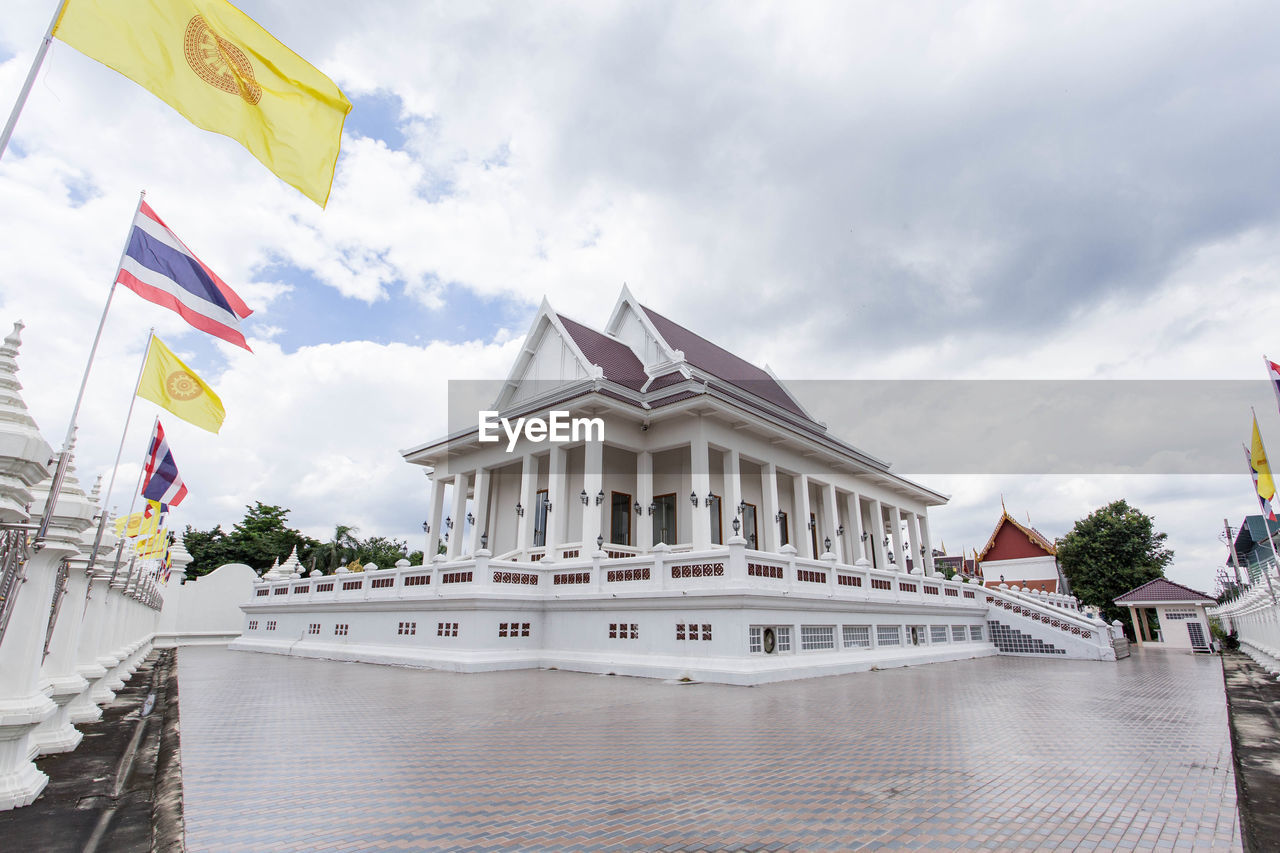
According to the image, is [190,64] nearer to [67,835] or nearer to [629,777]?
[67,835]

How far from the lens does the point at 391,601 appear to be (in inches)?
588

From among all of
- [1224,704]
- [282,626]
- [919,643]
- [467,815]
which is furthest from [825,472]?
[467,815]

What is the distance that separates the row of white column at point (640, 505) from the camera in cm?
1636

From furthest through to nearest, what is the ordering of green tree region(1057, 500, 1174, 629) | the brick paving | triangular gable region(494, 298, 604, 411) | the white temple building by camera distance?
green tree region(1057, 500, 1174, 629) → triangular gable region(494, 298, 604, 411) → the white temple building → the brick paving

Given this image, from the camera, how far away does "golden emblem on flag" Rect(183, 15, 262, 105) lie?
17.6 ft

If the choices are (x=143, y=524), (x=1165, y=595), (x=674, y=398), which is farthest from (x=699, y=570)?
(x=1165, y=595)

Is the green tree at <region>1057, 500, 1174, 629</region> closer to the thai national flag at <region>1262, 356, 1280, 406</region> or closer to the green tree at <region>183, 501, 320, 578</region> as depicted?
the thai national flag at <region>1262, 356, 1280, 406</region>

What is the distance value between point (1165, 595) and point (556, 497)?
27211mm

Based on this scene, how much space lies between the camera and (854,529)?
81.5 feet

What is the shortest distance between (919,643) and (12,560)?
17.7 meters

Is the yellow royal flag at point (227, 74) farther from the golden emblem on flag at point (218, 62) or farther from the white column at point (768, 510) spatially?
the white column at point (768, 510)

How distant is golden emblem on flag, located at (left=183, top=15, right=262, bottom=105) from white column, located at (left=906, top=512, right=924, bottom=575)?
29614mm

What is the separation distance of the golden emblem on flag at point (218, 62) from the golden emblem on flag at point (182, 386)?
5.38 meters

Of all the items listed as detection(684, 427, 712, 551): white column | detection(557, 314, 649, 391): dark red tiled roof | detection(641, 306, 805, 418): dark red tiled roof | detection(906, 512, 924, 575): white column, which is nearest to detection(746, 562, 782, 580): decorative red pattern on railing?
detection(684, 427, 712, 551): white column
